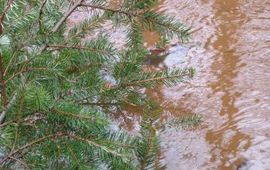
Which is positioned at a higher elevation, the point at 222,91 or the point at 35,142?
the point at 35,142

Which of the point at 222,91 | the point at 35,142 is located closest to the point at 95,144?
the point at 35,142

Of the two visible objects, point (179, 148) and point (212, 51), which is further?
point (212, 51)

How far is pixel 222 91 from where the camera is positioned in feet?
7.09

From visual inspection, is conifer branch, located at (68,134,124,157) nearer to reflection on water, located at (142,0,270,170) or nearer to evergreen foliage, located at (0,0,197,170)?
evergreen foliage, located at (0,0,197,170)

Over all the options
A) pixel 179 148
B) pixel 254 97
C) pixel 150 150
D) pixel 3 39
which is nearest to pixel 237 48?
pixel 254 97

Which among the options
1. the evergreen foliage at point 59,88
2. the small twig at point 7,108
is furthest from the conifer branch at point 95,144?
the small twig at point 7,108

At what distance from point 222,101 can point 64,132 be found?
42.2 inches

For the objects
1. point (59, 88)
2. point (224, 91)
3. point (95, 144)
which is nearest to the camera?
point (95, 144)

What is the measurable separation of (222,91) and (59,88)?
1.04 m

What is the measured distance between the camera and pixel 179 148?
6.17 ft

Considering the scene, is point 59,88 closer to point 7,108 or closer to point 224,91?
point 7,108

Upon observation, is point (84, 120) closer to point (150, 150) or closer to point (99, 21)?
point (150, 150)

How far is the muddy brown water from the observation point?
1798 millimetres

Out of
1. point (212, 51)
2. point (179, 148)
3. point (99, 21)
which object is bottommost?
point (179, 148)
